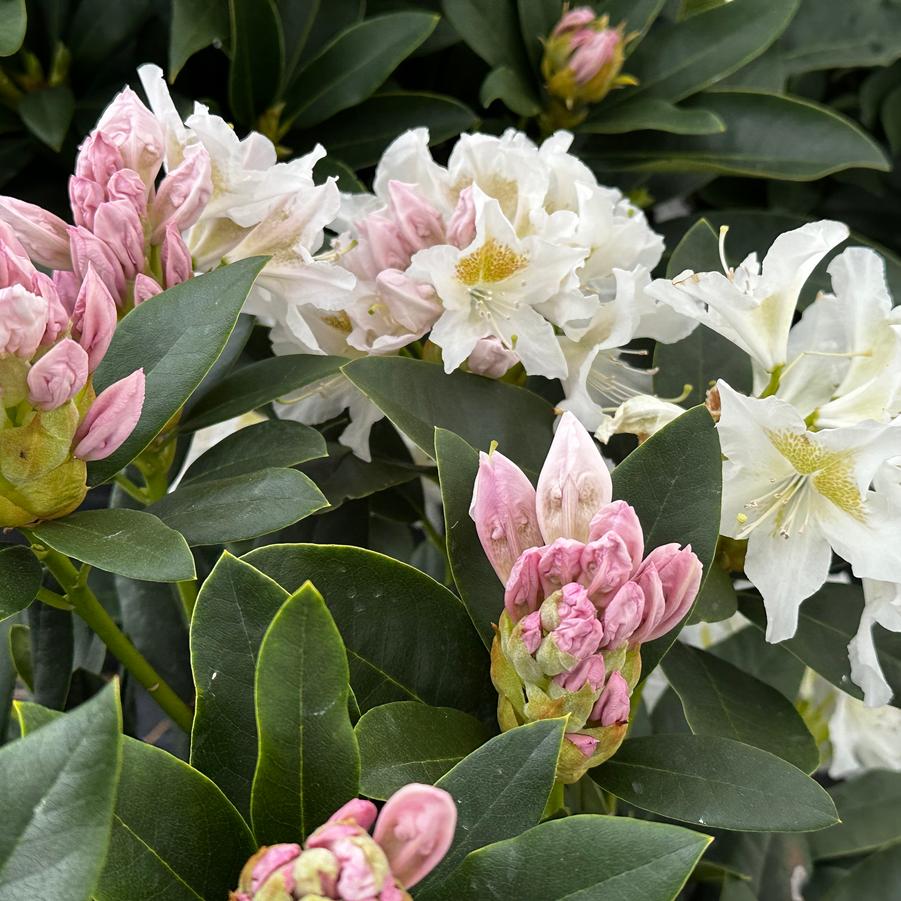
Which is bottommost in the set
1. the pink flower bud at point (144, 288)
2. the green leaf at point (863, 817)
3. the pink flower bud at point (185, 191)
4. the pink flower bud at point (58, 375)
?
the green leaf at point (863, 817)

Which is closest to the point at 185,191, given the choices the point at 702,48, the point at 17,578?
the point at 17,578

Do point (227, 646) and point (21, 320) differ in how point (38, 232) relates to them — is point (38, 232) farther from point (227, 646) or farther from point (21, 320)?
point (227, 646)

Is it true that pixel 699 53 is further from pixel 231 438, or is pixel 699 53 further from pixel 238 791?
pixel 238 791

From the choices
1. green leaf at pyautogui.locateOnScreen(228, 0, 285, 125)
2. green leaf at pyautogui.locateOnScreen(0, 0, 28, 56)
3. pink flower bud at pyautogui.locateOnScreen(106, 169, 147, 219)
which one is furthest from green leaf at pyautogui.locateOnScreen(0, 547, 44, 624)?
green leaf at pyautogui.locateOnScreen(228, 0, 285, 125)

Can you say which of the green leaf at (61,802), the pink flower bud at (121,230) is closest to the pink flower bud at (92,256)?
the pink flower bud at (121,230)

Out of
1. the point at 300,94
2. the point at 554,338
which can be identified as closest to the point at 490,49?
the point at 300,94

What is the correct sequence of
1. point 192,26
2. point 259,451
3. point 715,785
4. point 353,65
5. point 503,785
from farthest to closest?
point 353,65, point 192,26, point 259,451, point 715,785, point 503,785

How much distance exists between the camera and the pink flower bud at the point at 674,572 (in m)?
0.57

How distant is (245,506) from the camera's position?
0.63m

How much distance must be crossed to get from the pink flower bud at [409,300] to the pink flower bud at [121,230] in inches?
6.7

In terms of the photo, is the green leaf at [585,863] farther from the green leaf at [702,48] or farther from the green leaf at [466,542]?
the green leaf at [702,48]

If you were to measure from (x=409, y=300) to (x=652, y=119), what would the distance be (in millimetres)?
531

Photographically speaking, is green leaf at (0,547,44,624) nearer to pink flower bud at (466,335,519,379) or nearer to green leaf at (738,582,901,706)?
pink flower bud at (466,335,519,379)

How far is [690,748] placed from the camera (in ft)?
2.10
